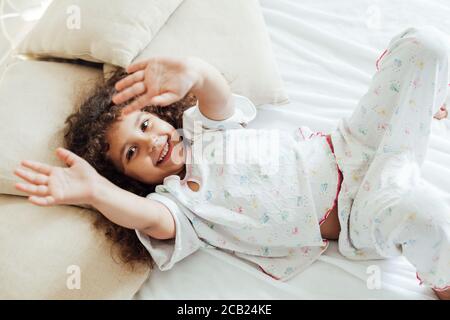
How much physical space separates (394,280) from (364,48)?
687mm

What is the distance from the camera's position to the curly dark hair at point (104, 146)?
40.1 inches

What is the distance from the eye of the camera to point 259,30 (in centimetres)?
128

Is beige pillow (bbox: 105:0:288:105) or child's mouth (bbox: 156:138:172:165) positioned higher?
beige pillow (bbox: 105:0:288:105)

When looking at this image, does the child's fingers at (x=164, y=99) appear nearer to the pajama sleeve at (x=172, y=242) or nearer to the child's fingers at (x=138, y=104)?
the child's fingers at (x=138, y=104)

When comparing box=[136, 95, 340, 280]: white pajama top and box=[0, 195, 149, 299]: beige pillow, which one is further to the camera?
box=[136, 95, 340, 280]: white pajama top

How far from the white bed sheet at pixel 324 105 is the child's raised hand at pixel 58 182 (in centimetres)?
29

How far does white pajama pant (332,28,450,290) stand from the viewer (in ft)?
2.92

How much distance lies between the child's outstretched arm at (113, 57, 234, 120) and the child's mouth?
13 centimetres

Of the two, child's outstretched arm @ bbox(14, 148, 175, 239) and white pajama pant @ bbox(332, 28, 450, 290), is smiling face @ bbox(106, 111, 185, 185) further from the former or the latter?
white pajama pant @ bbox(332, 28, 450, 290)

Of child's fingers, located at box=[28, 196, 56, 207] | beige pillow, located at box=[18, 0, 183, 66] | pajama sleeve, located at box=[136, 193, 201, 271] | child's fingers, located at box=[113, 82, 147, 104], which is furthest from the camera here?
beige pillow, located at box=[18, 0, 183, 66]

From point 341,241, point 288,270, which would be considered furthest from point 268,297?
point 341,241

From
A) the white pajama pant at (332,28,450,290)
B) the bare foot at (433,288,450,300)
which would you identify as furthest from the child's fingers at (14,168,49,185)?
the bare foot at (433,288,450,300)

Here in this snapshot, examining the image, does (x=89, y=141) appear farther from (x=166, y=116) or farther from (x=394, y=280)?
(x=394, y=280)

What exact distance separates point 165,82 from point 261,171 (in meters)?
0.29
